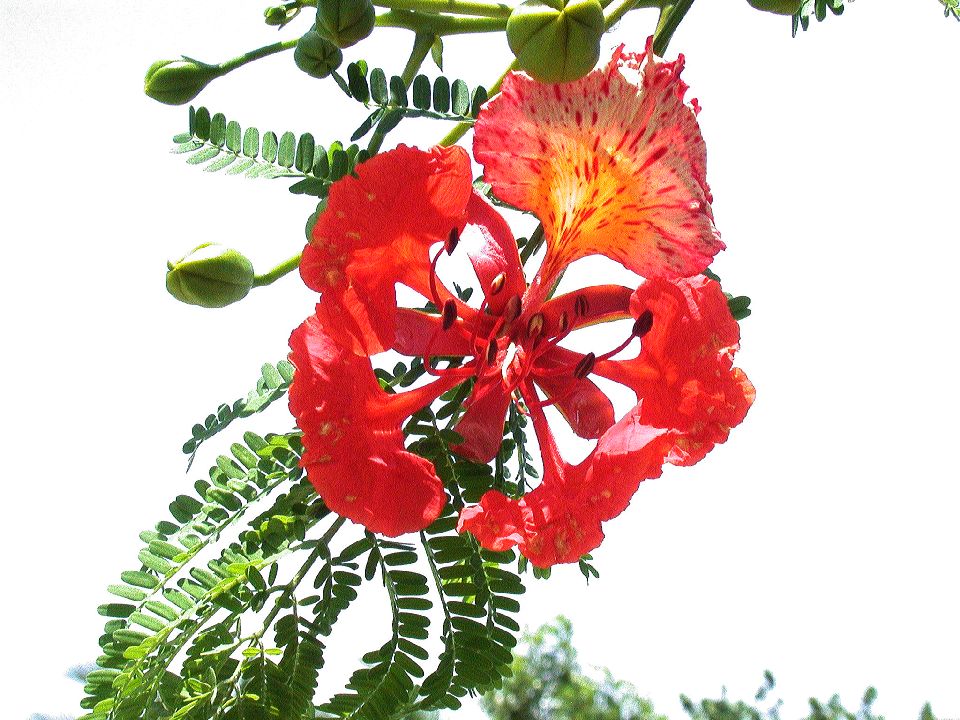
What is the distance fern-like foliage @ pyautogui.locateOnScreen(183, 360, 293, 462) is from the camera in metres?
1.30

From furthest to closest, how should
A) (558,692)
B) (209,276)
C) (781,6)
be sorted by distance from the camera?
(558,692) < (781,6) < (209,276)

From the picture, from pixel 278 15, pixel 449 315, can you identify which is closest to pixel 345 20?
pixel 278 15

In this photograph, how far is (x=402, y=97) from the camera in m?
1.23

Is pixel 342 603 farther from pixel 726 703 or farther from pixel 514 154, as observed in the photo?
pixel 726 703

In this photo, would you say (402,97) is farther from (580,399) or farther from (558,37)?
(580,399)

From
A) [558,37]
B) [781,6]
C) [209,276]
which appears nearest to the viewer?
[558,37]

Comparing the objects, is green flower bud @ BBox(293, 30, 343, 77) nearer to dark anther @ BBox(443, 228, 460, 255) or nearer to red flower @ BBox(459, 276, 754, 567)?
Answer: dark anther @ BBox(443, 228, 460, 255)

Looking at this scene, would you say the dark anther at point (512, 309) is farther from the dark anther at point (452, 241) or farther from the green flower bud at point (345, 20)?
the green flower bud at point (345, 20)

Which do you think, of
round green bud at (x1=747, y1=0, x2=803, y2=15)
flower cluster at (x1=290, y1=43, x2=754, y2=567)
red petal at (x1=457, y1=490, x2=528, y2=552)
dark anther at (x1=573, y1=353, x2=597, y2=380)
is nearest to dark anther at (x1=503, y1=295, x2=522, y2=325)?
flower cluster at (x1=290, y1=43, x2=754, y2=567)

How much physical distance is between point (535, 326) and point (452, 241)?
0.50ft

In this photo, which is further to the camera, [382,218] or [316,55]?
[316,55]

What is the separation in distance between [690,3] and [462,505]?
0.73 meters

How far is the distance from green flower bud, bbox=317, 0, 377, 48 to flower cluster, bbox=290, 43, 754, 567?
0.20m

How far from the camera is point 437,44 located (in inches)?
55.5
